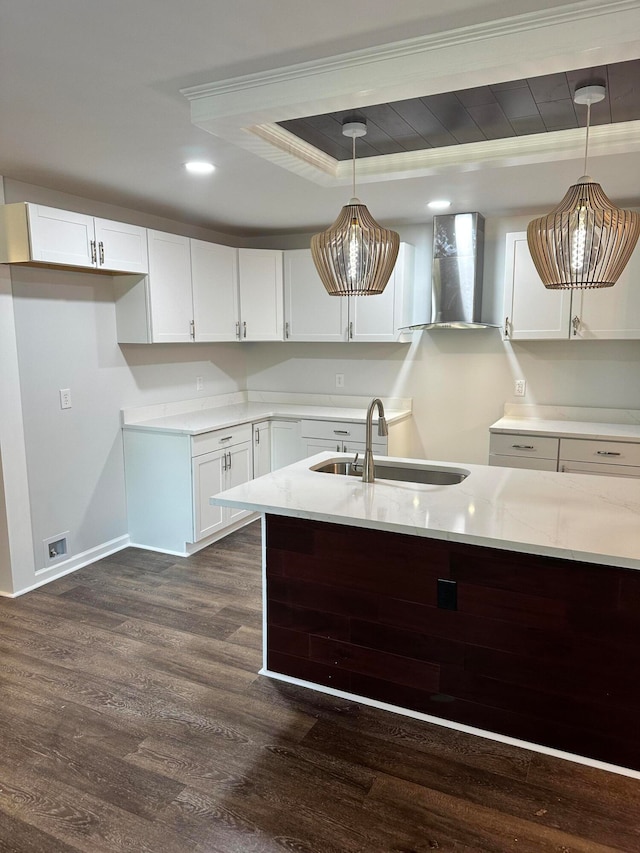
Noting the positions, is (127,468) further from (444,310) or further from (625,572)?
(625,572)

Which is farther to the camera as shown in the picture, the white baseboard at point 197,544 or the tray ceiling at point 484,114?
the white baseboard at point 197,544

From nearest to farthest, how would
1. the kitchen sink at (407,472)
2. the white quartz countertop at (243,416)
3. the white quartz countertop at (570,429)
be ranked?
the kitchen sink at (407,472), the white quartz countertop at (570,429), the white quartz countertop at (243,416)

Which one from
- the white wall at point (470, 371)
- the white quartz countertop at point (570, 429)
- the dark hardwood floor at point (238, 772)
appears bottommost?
the dark hardwood floor at point (238, 772)

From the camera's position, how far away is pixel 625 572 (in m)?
1.88

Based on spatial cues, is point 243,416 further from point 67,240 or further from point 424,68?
point 424,68

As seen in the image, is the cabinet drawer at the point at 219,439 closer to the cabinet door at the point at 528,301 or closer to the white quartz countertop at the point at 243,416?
the white quartz countertop at the point at 243,416

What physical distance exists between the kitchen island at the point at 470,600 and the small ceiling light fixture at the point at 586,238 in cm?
85

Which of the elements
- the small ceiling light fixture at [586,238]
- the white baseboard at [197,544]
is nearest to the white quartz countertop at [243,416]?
the white baseboard at [197,544]

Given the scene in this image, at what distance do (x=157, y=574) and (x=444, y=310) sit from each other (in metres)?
2.65

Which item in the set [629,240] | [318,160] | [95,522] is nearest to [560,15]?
[629,240]

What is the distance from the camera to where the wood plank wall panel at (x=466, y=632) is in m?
1.96

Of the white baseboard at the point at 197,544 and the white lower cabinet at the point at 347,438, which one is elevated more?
the white lower cabinet at the point at 347,438

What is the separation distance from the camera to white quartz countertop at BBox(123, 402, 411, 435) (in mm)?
4020

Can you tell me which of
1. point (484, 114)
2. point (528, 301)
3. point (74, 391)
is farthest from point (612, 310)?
point (74, 391)
